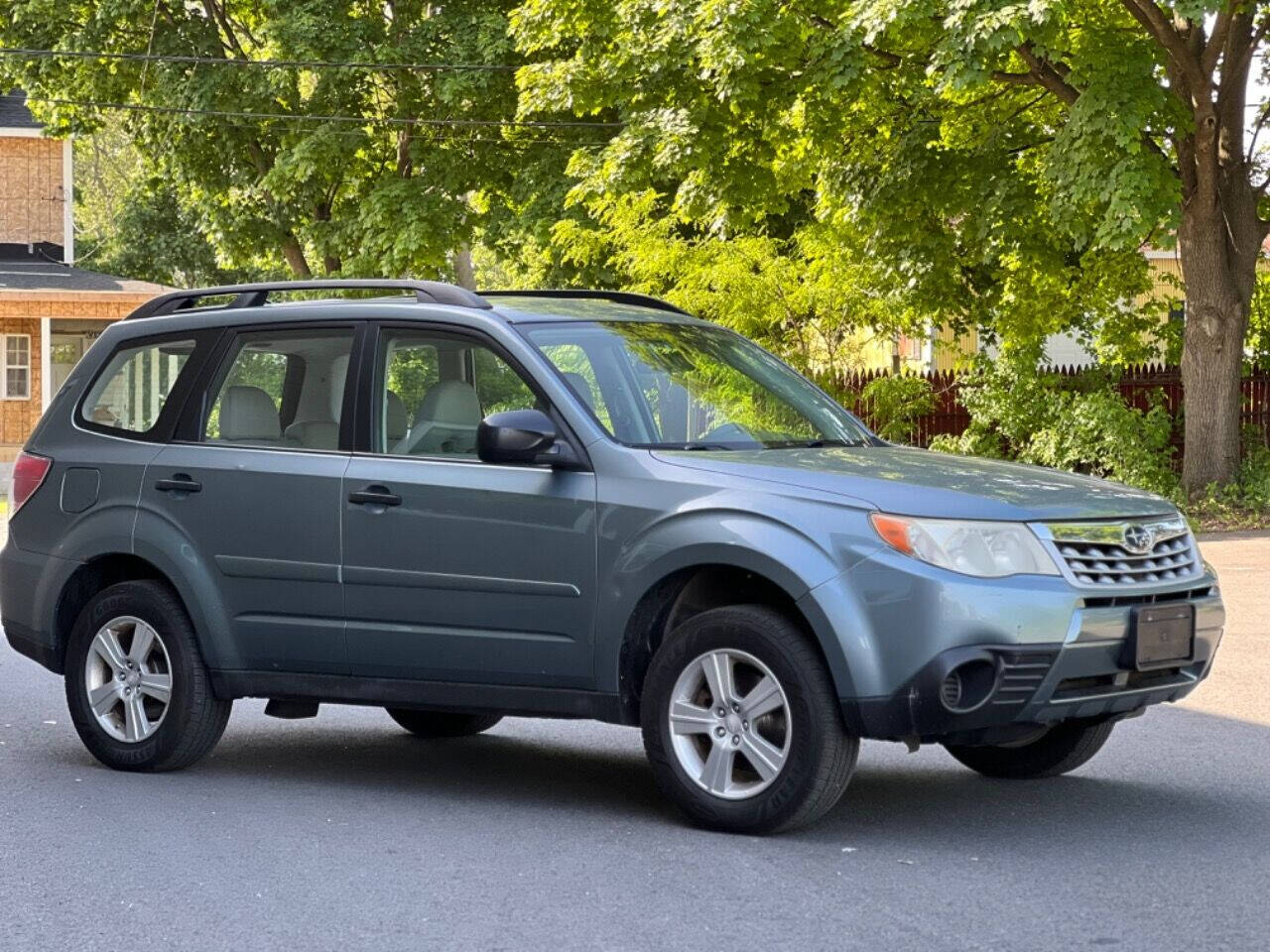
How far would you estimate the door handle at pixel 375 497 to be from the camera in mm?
7641

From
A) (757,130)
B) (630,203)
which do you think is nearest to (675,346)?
(757,130)

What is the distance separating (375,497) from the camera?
25.2ft

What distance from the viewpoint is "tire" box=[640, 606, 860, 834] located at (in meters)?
6.63

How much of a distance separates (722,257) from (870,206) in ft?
6.52

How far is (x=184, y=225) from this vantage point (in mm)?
52469

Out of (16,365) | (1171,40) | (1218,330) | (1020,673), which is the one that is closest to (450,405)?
(1020,673)

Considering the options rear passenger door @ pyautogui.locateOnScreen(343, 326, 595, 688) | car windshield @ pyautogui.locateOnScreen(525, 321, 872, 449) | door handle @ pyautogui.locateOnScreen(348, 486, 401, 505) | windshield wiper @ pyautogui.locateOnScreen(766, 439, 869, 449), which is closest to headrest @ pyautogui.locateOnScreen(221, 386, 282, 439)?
rear passenger door @ pyautogui.locateOnScreen(343, 326, 595, 688)

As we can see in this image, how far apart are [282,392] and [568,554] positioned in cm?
169

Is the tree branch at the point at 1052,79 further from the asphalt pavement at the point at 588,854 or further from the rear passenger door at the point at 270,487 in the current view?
the rear passenger door at the point at 270,487

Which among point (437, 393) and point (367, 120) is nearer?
point (437, 393)

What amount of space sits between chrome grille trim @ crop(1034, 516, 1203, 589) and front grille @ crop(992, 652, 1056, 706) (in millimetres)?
294

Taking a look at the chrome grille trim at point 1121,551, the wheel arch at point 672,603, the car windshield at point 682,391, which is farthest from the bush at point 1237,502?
the wheel arch at point 672,603

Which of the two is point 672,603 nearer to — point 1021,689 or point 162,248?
point 1021,689

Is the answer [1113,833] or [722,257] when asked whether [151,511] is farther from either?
[722,257]
